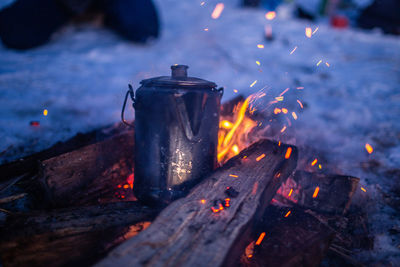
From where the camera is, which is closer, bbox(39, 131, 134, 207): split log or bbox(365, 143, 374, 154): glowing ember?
bbox(39, 131, 134, 207): split log

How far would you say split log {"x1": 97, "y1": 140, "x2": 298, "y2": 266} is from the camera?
1.23 metres

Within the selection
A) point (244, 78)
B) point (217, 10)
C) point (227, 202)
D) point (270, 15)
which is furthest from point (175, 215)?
point (270, 15)

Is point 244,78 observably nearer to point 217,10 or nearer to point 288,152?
point 288,152

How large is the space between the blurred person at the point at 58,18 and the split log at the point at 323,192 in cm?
608

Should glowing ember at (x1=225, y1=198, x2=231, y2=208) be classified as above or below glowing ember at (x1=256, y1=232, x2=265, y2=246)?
above

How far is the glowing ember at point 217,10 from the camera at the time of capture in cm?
934

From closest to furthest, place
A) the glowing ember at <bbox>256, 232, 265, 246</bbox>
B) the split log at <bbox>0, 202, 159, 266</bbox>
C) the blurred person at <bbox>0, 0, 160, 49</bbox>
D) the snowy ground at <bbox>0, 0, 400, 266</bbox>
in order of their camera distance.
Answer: the split log at <bbox>0, 202, 159, 266</bbox>, the glowing ember at <bbox>256, 232, 265, 246</bbox>, the snowy ground at <bbox>0, 0, 400, 266</bbox>, the blurred person at <bbox>0, 0, 160, 49</bbox>

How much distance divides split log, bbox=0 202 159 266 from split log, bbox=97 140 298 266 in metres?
0.34

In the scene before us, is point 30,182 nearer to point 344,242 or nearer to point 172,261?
point 172,261

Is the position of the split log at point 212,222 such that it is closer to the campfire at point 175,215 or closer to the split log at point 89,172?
the campfire at point 175,215

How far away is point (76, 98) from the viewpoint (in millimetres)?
4562

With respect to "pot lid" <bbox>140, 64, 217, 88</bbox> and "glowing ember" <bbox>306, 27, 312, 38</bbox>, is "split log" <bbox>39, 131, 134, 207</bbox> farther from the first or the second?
"glowing ember" <bbox>306, 27, 312, 38</bbox>

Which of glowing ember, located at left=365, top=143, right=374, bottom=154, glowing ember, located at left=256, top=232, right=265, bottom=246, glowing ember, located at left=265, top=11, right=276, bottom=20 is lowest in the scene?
glowing ember, located at left=256, top=232, right=265, bottom=246

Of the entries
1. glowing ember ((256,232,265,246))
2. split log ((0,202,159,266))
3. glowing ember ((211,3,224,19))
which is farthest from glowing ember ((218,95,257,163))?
glowing ember ((211,3,224,19))
